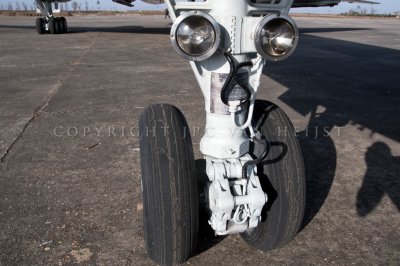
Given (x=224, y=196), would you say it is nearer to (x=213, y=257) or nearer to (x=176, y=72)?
(x=213, y=257)

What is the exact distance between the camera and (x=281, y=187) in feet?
8.13

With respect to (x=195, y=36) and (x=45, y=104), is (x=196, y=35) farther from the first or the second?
(x=45, y=104)

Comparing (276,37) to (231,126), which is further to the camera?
(231,126)

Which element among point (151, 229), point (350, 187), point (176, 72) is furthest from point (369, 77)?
point (151, 229)

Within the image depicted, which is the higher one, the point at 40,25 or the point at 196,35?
the point at 196,35

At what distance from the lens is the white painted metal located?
209 cm

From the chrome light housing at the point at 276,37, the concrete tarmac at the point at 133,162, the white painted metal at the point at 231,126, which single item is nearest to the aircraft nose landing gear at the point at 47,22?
the concrete tarmac at the point at 133,162

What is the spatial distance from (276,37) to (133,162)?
8.37 feet

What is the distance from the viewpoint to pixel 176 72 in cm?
938

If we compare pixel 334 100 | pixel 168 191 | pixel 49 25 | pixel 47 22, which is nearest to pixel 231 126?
pixel 168 191

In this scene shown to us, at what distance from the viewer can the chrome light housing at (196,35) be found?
76.7 inches

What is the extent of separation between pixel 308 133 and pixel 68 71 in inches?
262

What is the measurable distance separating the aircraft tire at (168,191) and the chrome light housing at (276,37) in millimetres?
712

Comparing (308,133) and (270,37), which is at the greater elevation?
(270,37)
